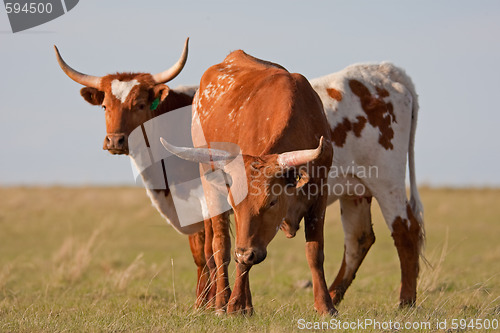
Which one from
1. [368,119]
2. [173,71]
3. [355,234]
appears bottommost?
[355,234]

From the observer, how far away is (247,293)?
668 cm

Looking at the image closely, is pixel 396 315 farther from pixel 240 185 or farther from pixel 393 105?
pixel 393 105

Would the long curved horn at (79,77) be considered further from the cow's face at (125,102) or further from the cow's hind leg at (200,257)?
the cow's hind leg at (200,257)

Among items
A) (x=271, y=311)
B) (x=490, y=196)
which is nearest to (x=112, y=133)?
(x=271, y=311)

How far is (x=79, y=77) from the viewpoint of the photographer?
9078mm

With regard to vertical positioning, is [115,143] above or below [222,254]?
above

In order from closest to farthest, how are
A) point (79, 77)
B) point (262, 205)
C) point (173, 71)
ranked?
1. point (262, 205)
2. point (173, 71)
3. point (79, 77)

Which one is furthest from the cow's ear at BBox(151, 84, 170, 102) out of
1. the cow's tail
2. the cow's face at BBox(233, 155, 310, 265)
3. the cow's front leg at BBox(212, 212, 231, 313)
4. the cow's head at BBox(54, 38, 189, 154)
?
the cow's face at BBox(233, 155, 310, 265)

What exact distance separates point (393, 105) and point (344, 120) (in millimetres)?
759

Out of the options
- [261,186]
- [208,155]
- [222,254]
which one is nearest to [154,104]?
[222,254]

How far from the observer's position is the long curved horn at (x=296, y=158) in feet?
19.0

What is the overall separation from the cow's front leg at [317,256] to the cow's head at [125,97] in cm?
252

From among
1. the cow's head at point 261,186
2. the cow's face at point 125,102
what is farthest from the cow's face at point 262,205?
the cow's face at point 125,102

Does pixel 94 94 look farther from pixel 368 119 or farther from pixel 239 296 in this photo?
pixel 239 296
